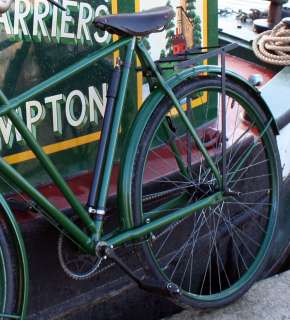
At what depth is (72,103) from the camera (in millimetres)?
2969

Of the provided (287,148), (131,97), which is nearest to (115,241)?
(131,97)

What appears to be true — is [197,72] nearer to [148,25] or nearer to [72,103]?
[148,25]

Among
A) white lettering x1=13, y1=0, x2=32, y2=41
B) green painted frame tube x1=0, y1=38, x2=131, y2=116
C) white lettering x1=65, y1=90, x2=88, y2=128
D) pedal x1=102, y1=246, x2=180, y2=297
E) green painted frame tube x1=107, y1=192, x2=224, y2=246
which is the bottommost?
pedal x1=102, y1=246, x2=180, y2=297

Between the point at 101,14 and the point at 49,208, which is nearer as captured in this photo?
the point at 49,208

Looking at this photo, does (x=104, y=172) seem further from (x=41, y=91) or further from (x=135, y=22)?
(x=135, y=22)

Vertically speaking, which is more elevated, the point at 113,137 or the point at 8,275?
the point at 113,137

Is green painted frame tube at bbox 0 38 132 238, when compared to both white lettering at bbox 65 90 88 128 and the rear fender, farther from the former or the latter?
white lettering at bbox 65 90 88 128

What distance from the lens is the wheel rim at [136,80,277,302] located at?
2.95 m

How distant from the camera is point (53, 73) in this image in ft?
9.46

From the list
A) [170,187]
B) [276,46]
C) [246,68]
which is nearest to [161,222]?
[170,187]

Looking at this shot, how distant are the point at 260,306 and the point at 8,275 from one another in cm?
132

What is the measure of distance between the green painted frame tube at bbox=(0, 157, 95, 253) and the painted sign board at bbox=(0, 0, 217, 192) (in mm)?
523

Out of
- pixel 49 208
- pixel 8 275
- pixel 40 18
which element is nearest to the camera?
pixel 8 275

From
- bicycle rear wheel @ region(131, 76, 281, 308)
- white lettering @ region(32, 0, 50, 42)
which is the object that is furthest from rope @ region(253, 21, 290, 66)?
white lettering @ region(32, 0, 50, 42)
